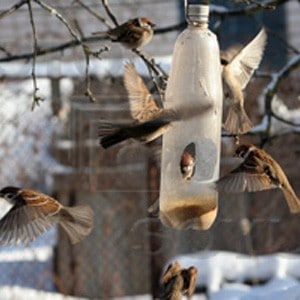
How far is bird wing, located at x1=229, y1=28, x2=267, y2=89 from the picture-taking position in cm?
327

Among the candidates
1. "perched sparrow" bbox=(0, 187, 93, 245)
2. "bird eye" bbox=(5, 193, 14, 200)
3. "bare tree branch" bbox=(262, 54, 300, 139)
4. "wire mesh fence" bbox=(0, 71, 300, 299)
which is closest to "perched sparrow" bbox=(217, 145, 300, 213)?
"perched sparrow" bbox=(0, 187, 93, 245)

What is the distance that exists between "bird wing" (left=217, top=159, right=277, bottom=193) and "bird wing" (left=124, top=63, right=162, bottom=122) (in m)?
0.26

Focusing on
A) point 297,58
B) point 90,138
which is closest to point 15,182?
point 90,138

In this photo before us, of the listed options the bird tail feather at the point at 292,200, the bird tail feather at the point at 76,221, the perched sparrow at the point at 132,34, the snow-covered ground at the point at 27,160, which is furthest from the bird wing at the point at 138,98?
the snow-covered ground at the point at 27,160

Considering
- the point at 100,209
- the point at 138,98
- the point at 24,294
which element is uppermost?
the point at 138,98

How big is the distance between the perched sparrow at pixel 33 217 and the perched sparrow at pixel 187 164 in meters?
0.36

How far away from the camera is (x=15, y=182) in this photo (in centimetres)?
647

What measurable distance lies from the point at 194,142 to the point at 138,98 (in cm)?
19

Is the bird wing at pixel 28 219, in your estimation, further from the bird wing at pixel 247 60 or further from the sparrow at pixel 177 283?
the bird wing at pixel 247 60

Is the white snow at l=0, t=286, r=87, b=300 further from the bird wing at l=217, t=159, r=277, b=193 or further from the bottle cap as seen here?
the bottle cap

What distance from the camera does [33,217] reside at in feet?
9.76

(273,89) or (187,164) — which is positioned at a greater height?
(273,89)

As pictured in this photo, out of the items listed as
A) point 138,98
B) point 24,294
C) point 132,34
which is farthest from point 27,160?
point 138,98

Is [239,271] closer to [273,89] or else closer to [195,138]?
[273,89]
